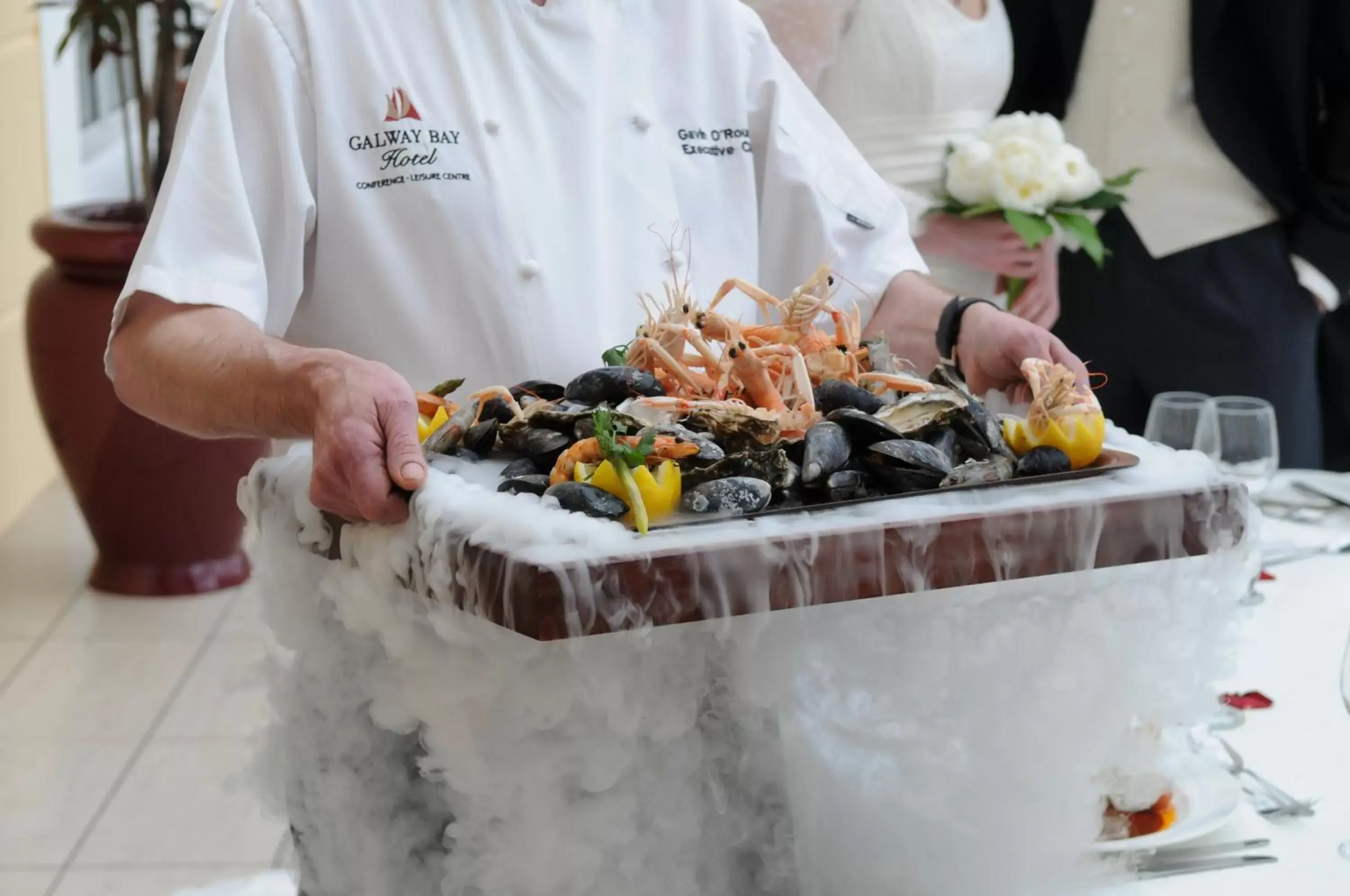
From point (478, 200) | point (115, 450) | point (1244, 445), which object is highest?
point (478, 200)

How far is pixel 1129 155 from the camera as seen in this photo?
100 inches

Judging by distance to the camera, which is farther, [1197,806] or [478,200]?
[478,200]

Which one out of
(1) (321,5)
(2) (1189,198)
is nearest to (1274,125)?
(2) (1189,198)

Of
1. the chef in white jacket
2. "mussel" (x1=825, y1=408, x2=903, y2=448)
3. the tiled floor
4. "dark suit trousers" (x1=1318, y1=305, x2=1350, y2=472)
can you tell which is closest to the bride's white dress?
the chef in white jacket

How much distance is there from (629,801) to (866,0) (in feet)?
5.54

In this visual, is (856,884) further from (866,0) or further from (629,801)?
(866,0)

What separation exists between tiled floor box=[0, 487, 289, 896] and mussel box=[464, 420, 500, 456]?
1.02m

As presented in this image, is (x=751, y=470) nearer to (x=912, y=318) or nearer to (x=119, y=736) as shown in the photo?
(x=912, y=318)

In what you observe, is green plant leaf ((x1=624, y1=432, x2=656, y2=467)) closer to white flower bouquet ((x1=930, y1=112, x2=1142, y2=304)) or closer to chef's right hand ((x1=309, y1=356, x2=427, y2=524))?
chef's right hand ((x1=309, y1=356, x2=427, y2=524))

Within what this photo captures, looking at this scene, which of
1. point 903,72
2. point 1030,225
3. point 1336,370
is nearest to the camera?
point 1030,225

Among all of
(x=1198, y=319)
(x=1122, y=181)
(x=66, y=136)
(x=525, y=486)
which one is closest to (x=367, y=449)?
(x=525, y=486)

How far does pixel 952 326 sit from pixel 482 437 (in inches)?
17.2

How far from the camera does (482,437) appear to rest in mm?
999

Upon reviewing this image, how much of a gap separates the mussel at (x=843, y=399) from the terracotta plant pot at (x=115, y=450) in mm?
2604
